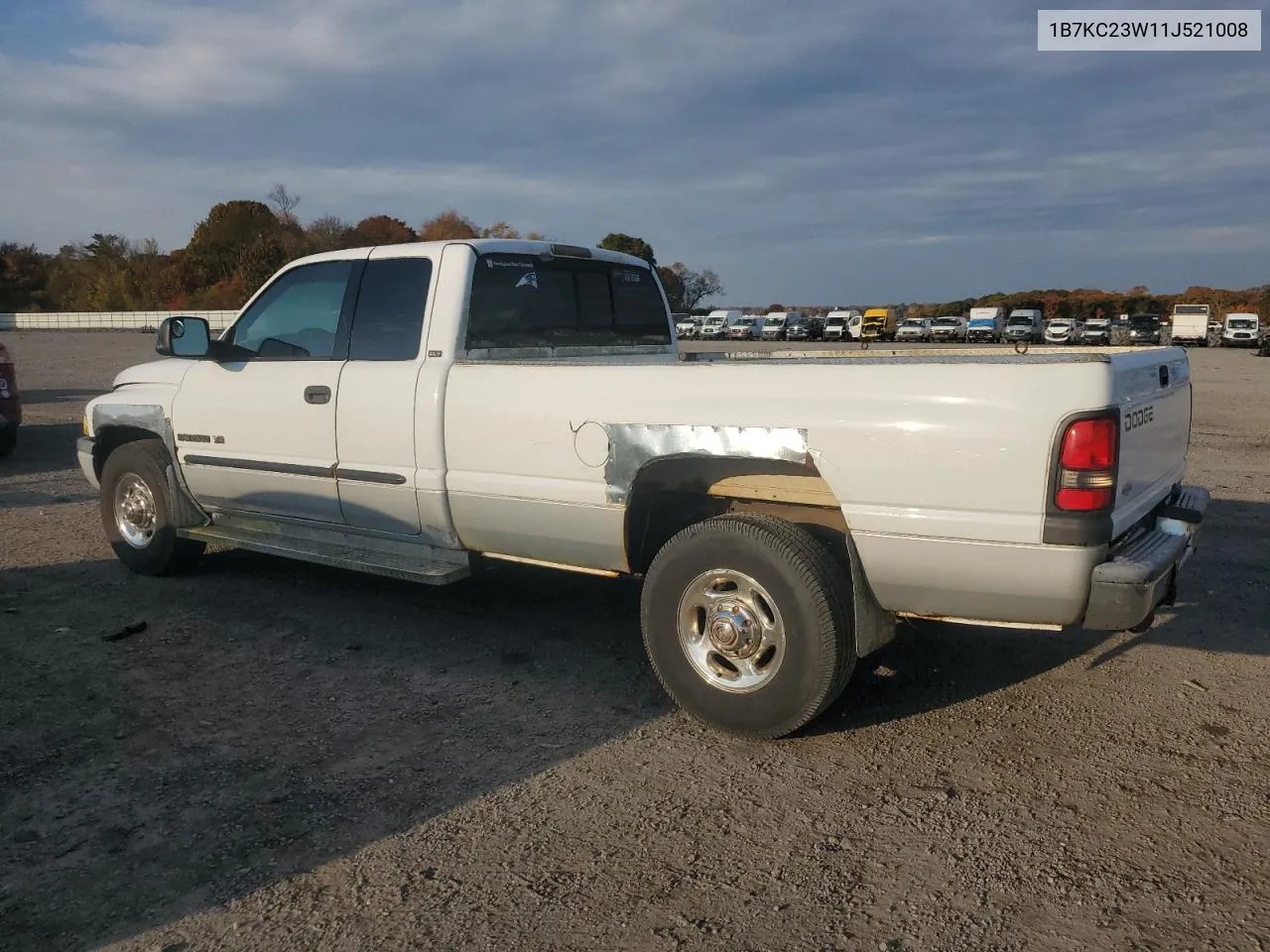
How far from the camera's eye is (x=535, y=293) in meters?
5.22

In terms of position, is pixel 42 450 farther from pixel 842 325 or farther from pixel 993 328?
pixel 842 325

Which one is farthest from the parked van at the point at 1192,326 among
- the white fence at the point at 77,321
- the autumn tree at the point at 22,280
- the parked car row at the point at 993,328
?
the autumn tree at the point at 22,280

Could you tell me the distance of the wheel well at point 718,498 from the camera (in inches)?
154

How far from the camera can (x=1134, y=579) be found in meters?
3.24

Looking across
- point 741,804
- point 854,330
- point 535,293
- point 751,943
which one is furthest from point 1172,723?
point 854,330

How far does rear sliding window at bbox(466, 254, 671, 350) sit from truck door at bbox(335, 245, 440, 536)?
301 millimetres

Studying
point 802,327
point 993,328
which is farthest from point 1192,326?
point 802,327

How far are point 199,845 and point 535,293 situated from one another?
309 cm

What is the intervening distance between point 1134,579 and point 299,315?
4361mm

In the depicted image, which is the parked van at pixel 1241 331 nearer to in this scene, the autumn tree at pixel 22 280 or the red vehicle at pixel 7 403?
the red vehicle at pixel 7 403

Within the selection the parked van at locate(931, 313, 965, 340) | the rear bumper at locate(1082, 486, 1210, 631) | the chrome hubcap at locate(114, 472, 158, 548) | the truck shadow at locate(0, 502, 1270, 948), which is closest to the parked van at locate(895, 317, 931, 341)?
the parked van at locate(931, 313, 965, 340)

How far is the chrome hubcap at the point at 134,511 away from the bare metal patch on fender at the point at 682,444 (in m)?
3.53

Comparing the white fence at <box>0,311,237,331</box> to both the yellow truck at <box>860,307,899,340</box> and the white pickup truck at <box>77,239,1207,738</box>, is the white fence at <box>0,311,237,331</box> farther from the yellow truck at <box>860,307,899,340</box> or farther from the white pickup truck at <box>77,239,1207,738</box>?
the white pickup truck at <box>77,239,1207,738</box>

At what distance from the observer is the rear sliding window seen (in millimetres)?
4945
